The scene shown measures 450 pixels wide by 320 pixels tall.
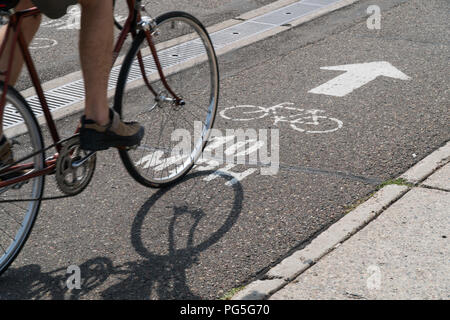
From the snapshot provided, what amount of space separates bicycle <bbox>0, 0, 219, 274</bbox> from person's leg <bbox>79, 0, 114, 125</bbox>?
7.3 inches

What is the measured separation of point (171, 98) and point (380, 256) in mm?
1645

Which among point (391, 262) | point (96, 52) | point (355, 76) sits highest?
point (96, 52)

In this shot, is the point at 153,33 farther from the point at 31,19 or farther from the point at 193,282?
the point at 193,282

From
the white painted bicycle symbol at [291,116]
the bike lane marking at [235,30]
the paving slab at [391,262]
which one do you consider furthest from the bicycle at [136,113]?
the paving slab at [391,262]

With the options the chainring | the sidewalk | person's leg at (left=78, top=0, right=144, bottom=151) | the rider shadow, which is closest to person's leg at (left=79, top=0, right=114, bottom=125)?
person's leg at (left=78, top=0, right=144, bottom=151)

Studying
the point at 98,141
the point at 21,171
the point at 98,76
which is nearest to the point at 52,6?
the point at 98,76

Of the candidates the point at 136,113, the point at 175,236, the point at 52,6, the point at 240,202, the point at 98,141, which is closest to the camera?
the point at 52,6

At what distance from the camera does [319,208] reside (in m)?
4.38

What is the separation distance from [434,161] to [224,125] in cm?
154

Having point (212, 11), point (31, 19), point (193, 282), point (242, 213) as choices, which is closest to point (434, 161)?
point (242, 213)

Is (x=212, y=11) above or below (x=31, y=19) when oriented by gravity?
below

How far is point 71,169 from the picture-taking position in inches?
153

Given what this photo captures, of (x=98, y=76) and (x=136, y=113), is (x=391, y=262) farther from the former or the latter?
(x=136, y=113)

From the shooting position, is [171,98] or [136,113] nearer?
[171,98]
